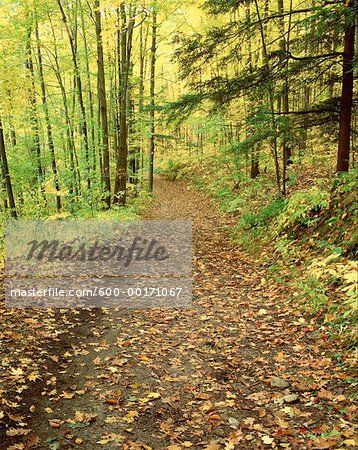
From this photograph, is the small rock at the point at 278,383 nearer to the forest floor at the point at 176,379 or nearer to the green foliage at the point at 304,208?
the forest floor at the point at 176,379

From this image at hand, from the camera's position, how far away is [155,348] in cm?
574

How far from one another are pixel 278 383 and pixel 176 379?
4.31 ft

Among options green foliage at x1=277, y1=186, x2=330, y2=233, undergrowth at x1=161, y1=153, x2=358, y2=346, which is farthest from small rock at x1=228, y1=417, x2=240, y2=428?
green foliage at x1=277, y1=186, x2=330, y2=233

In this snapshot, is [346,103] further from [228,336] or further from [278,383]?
[278,383]

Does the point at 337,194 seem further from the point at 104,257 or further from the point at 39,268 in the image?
the point at 39,268

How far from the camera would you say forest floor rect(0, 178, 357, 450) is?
3.81 m

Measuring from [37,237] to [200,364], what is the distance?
20.6 feet

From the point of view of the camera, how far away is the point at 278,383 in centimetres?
465

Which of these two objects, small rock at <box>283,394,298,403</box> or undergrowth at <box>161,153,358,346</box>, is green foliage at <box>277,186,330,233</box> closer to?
undergrowth at <box>161,153,358,346</box>

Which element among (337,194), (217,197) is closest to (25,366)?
(337,194)

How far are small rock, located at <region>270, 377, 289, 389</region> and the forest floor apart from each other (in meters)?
0.01

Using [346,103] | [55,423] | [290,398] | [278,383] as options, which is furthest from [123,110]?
[290,398]

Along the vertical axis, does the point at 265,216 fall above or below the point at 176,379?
above

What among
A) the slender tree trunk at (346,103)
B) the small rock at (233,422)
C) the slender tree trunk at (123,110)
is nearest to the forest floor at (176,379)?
the small rock at (233,422)
